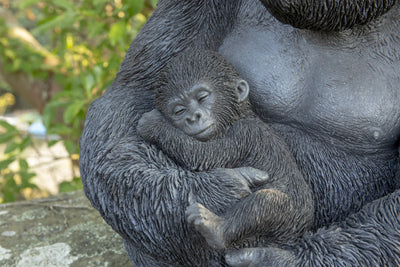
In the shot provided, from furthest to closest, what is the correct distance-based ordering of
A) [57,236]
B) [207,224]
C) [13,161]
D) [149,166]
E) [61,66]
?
[61,66], [13,161], [57,236], [149,166], [207,224]

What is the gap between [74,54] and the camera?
2.20 metres

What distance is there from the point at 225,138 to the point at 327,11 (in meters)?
0.29

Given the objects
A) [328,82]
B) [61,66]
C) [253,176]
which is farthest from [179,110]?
[61,66]

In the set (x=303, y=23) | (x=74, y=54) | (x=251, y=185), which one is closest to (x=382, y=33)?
(x=303, y=23)

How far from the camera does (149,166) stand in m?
0.86

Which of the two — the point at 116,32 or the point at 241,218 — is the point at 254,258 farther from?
the point at 116,32

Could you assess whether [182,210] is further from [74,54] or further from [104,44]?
[74,54]

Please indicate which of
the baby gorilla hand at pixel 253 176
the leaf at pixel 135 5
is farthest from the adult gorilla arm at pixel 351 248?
the leaf at pixel 135 5

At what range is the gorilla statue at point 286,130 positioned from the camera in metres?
0.81

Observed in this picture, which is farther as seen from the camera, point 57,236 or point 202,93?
Result: point 57,236

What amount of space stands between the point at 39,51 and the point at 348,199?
5.85 ft

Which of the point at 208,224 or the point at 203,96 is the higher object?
the point at 203,96

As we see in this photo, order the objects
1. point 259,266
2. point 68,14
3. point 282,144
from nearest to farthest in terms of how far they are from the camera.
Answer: point 259,266 → point 282,144 → point 68,14

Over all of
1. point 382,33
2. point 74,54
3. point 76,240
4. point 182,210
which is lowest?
point 76,240
